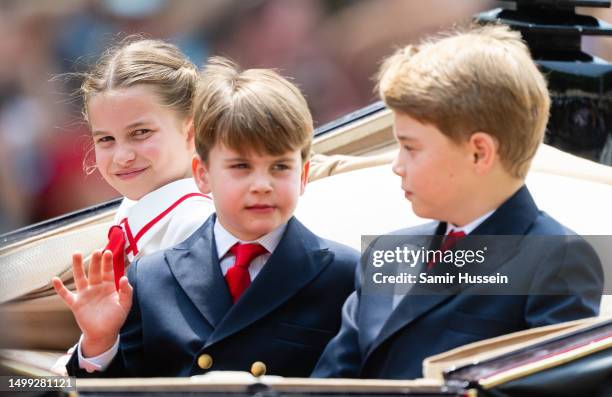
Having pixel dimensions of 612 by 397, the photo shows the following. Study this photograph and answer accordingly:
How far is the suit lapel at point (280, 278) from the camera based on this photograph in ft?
4.99

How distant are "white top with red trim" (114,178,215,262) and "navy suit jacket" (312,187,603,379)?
0.37 metres

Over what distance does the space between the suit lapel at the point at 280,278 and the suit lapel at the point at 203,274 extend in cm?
3

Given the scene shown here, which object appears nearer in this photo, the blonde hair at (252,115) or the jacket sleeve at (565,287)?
the jacket sleeve at (565,287)

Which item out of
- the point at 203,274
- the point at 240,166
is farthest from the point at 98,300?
the point at 240,166

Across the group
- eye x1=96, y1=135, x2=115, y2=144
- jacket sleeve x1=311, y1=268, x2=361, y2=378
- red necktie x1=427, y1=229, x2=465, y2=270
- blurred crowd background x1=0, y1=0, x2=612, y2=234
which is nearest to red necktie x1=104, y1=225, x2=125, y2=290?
eye x1=96, y1=135, x2=115, y2=144

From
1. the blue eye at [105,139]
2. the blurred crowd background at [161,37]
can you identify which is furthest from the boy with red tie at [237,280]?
the blurred crowd background at [161,37]

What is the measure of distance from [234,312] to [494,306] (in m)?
0.32

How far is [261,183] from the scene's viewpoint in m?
1.52

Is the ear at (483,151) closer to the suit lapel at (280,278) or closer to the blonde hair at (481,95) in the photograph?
the blonde hair at (481,95)

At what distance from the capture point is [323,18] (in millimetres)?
3008

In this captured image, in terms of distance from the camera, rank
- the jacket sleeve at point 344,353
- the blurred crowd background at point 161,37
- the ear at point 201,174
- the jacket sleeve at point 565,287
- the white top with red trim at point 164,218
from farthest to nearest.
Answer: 1. the blurred crowd background at point 161,37
2. the white top with red trim at point 164,218
3. the ear at point 201,174
4. the jacket sleeve at point 344,353
5. the jacket sleeve at point 565,287

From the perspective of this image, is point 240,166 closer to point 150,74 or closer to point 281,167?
point 281,167

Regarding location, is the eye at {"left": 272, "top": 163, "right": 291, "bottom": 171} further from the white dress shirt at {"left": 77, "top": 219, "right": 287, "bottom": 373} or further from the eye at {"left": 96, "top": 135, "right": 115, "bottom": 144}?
the eye at {"left": 96, "top": 135, "right": 115, "bottom": 144}

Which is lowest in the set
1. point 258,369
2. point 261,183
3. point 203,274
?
point 258,369
